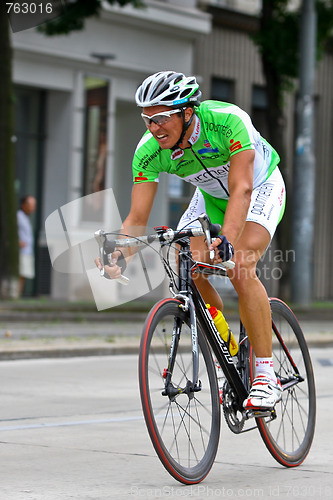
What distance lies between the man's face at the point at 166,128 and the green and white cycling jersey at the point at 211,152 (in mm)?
100

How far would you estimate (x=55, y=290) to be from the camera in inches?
811

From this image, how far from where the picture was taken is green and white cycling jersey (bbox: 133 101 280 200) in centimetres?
486

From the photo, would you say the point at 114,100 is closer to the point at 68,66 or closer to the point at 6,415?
the point at 68,66

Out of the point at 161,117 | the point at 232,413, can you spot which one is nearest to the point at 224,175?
the point at 161,117

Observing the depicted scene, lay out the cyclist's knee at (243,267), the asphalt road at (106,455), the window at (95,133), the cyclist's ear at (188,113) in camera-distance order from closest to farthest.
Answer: the asphalt road at (106,455)
the cyclist's ear at (188,113)
the cyclist's knee at (243,267)
the window at (95,133)

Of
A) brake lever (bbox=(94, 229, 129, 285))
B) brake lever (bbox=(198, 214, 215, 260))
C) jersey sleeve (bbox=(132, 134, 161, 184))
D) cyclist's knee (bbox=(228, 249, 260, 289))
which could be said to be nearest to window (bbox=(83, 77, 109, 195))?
jersey sleeve (bbox=(132, 134, 161, 184))

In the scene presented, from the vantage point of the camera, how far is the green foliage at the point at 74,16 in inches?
691

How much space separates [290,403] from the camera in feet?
17.9

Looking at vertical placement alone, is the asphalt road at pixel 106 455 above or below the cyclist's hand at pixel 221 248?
below

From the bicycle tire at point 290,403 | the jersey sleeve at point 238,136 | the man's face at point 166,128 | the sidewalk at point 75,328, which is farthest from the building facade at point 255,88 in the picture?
the man's face at point 166,128

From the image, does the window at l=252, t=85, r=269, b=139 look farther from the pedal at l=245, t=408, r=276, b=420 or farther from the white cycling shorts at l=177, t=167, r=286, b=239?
the pedal at l=245, t=408, r=276, b=420

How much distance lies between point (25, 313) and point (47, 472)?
1073cm

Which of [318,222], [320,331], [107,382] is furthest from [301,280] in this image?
[107,382]

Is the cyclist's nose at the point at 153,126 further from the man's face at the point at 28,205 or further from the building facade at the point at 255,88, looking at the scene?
the building facade at the point at 255,88
